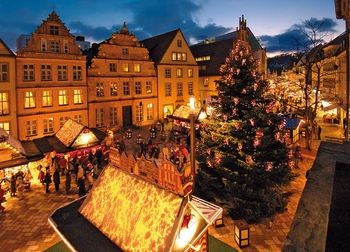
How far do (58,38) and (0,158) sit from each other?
55.0 ft

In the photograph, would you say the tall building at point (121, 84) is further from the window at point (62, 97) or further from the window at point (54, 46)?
the window at point (54, 46)

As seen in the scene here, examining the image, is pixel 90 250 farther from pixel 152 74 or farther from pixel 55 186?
pixel 152 74

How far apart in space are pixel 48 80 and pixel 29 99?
2798 millimetres

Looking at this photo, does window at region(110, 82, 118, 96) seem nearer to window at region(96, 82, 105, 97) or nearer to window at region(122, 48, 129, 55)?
window at region(96, 82, 105, 97)

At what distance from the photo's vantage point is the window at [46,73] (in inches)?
1110

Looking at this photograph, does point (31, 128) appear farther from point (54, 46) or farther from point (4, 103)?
point (54, 46)

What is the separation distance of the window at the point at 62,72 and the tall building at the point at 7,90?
4449mm

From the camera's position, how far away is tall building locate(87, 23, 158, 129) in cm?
3297

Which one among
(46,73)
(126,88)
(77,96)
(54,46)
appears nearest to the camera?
(46,73)

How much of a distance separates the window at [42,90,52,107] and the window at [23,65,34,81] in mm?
1939

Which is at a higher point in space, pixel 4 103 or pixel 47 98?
pixel 47 98

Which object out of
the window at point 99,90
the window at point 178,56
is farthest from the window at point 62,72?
the window at point 178,56

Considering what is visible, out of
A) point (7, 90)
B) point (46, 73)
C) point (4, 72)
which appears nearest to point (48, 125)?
point (7, 90)

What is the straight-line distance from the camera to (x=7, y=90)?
84.4 ft
